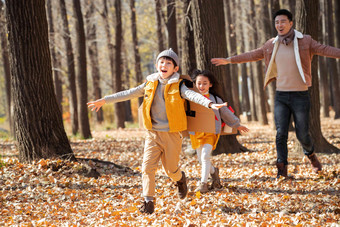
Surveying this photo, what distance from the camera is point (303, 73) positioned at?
569 cm

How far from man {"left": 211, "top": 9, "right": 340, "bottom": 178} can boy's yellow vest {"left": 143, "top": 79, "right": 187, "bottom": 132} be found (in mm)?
1585

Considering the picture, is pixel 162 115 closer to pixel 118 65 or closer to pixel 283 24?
pixel 283 24

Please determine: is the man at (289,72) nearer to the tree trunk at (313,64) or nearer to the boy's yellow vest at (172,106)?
the boy's yellow vest at (172,106)

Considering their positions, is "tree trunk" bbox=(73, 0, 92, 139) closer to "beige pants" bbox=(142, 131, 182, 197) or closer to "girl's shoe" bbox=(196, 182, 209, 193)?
"girl's shoe" bbox=(196, 182, 209, 193)

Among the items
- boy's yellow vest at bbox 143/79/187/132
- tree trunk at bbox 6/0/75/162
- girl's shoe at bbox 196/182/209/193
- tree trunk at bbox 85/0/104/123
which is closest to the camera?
boy's yellow vest at bbox 143/79/187/132

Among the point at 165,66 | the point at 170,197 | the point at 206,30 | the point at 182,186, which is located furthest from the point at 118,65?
the point at 165,66

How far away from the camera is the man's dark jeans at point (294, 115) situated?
5.80 metres

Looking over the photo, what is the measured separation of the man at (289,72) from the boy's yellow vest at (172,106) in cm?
159

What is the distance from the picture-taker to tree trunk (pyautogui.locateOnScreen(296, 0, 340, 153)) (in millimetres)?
7867

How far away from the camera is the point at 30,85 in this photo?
696cm

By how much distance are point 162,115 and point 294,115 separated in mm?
2400

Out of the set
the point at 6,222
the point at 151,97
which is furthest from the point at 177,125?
the point at 6,222

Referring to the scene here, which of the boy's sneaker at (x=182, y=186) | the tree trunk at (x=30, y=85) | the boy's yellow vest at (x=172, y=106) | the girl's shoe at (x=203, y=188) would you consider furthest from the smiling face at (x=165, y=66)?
the tree trunk at (x=30, y=85)

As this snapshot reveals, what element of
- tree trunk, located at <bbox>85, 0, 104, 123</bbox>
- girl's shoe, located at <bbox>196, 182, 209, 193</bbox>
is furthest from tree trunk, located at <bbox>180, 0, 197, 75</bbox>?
tree trunk, located at <bbox>85, 0, 104, 123</bbox>
